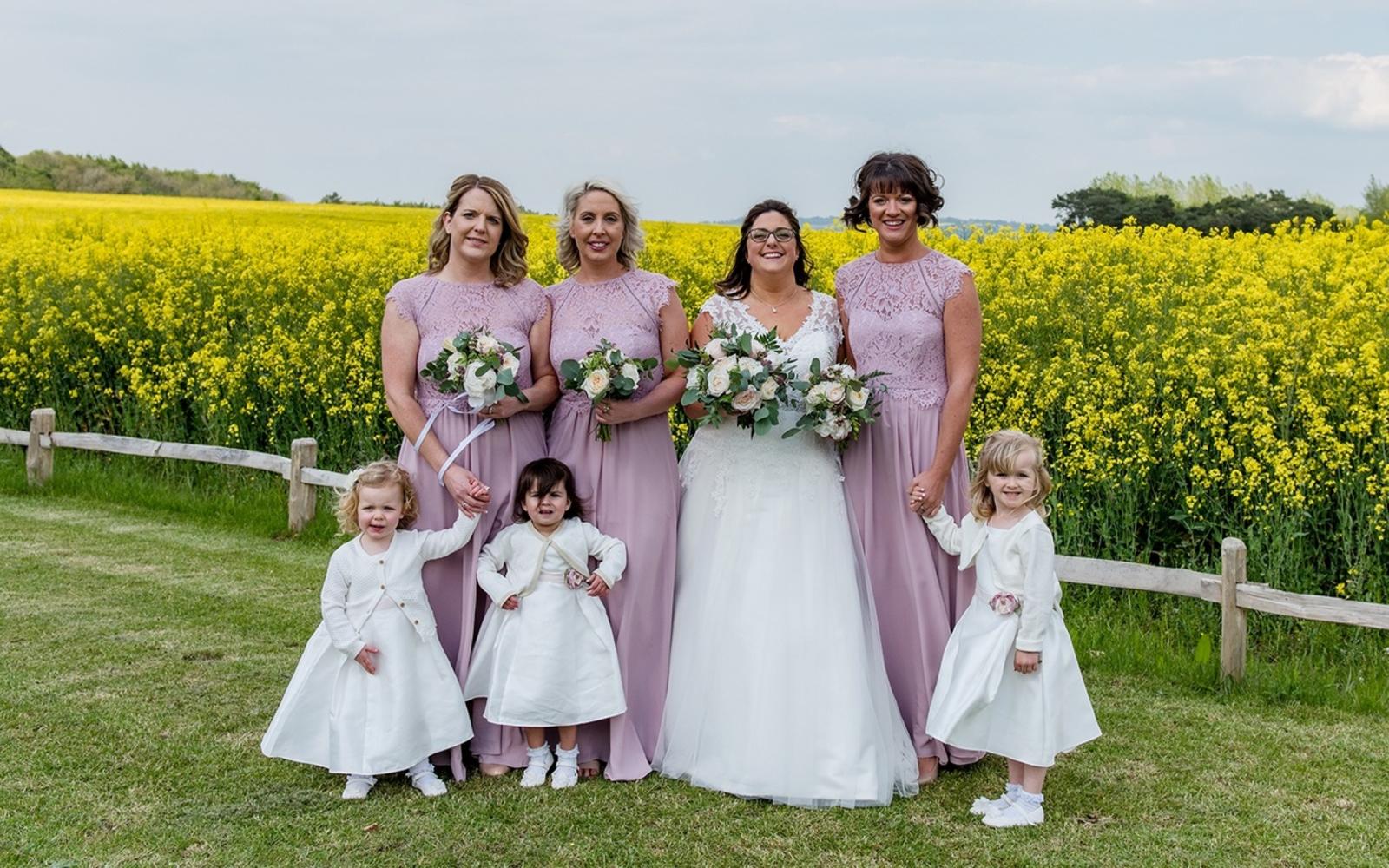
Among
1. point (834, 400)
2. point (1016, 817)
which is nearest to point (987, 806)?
point (1016, 817)

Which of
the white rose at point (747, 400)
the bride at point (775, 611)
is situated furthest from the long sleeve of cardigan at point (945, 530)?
the white rose at point (747, 400)

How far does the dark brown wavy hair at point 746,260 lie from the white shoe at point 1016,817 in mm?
2157

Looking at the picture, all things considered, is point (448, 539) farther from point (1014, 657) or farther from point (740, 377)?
point (1014, 657)

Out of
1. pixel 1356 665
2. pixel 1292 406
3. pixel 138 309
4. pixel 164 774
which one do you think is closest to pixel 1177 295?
pixel 1292 406

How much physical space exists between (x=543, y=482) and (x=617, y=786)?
117 cm

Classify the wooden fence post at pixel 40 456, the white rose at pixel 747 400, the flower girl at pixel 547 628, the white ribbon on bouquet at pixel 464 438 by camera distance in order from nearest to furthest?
the white rose at pixel 747 400 < the flower girl at pixel 547 628 < the white ribbon on bouquet at pixel 464 438 < the wooden fence post at pixel 40 456

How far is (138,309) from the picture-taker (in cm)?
1428

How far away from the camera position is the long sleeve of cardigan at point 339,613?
518cm

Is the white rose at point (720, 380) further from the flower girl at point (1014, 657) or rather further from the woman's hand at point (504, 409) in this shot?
the flower girl at point (1014, 657)

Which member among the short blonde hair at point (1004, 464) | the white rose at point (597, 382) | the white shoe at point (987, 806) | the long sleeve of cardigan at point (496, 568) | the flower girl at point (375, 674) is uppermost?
the white rose at point (597, 382)

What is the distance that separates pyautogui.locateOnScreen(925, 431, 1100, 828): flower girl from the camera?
4938 millimetres

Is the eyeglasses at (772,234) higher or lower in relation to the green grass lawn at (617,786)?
higher

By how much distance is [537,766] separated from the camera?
5.39 metres

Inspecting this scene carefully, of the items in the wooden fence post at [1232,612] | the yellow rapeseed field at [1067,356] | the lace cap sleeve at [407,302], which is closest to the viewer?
the lace cap sleeve at [407,302]
